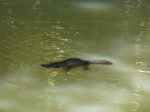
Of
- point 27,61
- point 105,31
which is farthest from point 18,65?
point 105,31

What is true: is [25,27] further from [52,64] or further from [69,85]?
[69,85]

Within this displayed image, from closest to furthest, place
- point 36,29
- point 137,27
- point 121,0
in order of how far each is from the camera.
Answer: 1. point 36,29
2. point 137,27
3. point 121,0

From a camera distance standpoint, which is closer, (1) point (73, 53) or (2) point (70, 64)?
(2) point (70, 64)

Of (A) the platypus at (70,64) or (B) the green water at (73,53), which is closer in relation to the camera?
(B) the green water at (73,53)

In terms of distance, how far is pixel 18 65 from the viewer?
4.65m

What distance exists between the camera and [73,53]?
201 inches

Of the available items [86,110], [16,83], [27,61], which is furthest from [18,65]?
[86,110]

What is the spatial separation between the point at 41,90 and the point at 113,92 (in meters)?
0.77

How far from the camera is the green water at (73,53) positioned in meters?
4.00

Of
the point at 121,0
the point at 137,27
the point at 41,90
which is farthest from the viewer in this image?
the point at 121,0

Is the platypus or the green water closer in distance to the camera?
the green water

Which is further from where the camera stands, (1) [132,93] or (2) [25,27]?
(2) [25,27]

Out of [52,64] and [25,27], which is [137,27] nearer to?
[25,27]

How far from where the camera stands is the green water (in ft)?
13.1
